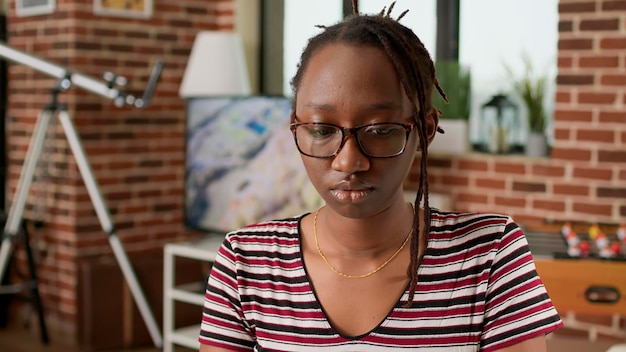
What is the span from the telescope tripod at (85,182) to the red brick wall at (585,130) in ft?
5.46

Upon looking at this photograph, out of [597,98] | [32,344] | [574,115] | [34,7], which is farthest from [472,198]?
[34,7]

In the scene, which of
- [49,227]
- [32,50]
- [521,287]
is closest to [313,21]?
[32,50]

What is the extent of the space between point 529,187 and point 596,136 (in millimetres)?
345

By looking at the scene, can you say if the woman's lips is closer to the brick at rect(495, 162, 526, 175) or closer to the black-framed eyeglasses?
the black-framed eyeglasses

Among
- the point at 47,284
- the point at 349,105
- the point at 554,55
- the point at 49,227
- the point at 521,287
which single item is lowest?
the point at 47,284

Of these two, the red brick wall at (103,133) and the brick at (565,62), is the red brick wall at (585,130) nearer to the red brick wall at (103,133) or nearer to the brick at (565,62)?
the brick at (565,62)

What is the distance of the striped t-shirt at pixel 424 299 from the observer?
109cm

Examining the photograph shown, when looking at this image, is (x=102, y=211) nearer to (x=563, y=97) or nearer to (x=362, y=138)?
(x=563, y=97)

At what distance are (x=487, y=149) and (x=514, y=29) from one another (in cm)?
51

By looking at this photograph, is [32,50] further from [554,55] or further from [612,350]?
[612,350]

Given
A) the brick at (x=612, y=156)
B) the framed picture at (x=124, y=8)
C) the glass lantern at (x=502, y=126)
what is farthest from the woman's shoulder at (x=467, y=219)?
the framed picture at (x=124, y=8)

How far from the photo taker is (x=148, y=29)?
426 centimetres

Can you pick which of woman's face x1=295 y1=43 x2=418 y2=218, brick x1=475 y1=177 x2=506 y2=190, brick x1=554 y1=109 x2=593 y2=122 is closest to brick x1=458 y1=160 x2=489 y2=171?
brick x1=475 y1=177 x2=506 y2=190

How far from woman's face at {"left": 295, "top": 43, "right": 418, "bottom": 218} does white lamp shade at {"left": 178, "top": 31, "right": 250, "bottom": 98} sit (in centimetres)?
305
